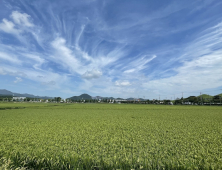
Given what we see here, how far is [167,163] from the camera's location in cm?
253

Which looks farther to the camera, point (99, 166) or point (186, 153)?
point (186, 153)

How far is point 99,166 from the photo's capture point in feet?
8.21

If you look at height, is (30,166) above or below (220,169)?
below

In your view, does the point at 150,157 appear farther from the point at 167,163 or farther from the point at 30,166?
the point at 30,166

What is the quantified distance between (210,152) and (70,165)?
329 cm

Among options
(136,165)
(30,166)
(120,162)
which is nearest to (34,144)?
(30,166)

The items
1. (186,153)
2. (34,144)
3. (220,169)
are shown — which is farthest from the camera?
(34,144)

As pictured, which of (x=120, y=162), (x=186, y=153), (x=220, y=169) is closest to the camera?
(x=220, y=169)

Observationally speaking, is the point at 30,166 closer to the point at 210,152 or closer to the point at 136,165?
the point at 136,165

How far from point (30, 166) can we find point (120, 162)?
75.6 inches

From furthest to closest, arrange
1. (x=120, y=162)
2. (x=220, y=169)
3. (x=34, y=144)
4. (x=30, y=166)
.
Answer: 1. (x=34, y=144)
2. (x=30, y=166)
3. (x=120, y=162)
4. (x=220, y=169)

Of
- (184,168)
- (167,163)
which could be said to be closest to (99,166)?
(167,163)

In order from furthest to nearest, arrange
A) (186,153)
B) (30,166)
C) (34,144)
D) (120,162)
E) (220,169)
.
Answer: (34,144), (186,153), (30,166), (120,162), (220,169)

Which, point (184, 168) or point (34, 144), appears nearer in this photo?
point (184, 168)
